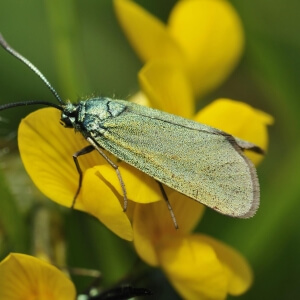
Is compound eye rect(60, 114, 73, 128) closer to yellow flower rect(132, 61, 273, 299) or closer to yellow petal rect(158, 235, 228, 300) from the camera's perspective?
yellow flower rect(132, 61, 273, 299)

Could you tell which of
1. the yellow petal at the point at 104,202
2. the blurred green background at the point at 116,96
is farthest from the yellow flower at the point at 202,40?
the yellow petal at the point at 104,202

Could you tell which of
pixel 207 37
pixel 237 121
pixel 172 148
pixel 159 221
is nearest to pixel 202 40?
pixel 207 37

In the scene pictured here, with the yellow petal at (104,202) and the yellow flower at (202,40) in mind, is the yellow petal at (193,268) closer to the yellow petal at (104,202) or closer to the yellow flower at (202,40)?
the yellow petal at (104,202)

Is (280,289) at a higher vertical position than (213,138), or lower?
lower

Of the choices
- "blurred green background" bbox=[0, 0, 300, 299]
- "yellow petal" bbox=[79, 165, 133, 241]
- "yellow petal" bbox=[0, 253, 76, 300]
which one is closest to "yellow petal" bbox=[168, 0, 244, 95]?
"blurred green background" bbox=[0, 0, 300, 299]

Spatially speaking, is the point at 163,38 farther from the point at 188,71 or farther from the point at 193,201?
the point at 193,201

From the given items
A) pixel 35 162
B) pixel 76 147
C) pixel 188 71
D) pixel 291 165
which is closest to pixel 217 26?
pixel 188 71

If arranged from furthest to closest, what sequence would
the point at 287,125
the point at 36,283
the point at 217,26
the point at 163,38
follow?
the point at 287,125, the point at 217,26, the point at 163,38, the point at 36,283
